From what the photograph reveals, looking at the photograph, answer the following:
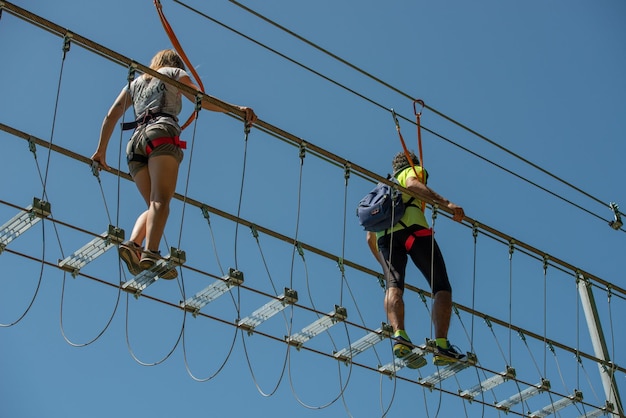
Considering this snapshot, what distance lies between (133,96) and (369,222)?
2.24 metres

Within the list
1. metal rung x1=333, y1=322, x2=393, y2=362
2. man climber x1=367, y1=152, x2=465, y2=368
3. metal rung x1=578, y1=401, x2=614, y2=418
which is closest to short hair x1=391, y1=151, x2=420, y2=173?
man climber x1=367, y1=152, x2=465, y2=368

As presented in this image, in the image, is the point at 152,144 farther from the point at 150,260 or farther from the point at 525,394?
the point at 525,394

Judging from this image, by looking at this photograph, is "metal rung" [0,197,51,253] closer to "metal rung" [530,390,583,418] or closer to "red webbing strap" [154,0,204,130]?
"red webbing strap" [154,0,204,130]

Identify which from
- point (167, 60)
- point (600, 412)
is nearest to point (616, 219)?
point (600, 412)

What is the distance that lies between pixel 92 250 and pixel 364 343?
2.39 m

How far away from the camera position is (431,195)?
10469 mm

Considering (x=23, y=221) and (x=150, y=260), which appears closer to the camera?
(x=23, y=221)

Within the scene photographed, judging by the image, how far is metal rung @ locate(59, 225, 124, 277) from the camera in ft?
27.1

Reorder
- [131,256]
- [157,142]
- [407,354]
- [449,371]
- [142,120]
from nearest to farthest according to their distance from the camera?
[131,256] → [157,142] → [142,120] → [407,354] → [449,371]

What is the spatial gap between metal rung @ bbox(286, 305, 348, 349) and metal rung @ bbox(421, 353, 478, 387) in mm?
1242

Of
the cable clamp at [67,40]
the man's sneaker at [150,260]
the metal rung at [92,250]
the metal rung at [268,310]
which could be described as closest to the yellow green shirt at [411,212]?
the metal rung at [268,310]

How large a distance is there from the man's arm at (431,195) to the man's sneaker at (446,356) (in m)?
1.09

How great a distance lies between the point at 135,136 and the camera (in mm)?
9016

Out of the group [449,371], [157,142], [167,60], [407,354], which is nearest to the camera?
[157,142]
